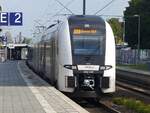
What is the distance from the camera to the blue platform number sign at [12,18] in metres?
46.1

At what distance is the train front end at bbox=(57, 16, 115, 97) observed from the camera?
2142cm

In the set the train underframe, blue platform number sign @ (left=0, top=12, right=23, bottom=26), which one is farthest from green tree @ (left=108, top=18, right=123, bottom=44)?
the train underframe

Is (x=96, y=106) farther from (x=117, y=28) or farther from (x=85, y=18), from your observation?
(x=117, y=28)

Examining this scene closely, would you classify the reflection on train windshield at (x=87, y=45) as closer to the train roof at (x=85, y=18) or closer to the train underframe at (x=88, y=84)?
the train roof at (x=85, y=18)

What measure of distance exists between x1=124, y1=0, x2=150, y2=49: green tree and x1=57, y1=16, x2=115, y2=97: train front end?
70.2m

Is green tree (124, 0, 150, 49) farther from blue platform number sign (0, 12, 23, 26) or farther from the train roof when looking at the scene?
the train roof

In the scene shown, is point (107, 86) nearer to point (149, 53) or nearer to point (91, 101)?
point (91, 101)

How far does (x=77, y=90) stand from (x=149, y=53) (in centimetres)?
7069

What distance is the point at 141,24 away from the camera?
3821 inches

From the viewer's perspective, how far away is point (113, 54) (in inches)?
865

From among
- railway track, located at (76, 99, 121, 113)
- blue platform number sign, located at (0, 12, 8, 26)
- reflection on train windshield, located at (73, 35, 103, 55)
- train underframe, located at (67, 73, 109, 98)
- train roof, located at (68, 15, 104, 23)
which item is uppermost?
blue platform number sign, located at (0, 12, 8, 26)

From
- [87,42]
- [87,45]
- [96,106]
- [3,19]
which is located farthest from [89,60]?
[3,19]

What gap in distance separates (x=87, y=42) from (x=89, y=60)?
87cm

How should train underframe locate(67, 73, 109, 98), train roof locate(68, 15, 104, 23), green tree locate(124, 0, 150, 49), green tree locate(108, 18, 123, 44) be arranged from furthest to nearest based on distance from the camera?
green tree locate(108, 18, 123, 44) < green tree locate(124, 0, 150, 49) < train roof locate(68, 15, 104, 23) < train underframe locate(67, 73, 109, 98)
